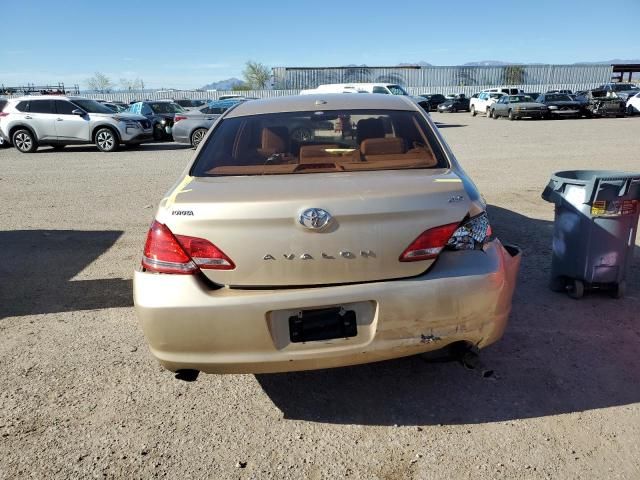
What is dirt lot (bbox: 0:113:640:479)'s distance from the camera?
7.82ft

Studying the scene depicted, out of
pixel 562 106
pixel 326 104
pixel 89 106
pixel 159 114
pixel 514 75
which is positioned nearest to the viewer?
pixel 326 104

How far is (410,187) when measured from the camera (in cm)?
249

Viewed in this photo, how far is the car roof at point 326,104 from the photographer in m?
3.60

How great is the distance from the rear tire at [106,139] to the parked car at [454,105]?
30.3 m

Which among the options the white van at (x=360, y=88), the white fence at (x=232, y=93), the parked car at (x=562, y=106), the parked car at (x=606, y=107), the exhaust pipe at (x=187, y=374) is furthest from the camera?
the white fence at (x=232, y=93)

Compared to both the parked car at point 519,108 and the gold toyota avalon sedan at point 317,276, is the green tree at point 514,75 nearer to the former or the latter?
the parked car at point 519,108

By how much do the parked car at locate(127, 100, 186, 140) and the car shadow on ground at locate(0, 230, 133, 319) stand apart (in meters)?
12.7

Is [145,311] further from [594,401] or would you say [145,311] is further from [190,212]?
[594,401]

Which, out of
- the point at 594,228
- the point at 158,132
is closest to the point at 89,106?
the point at 158,132

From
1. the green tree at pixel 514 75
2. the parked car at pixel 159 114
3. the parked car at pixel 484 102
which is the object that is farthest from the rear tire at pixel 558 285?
the green tree at pixel 514 75

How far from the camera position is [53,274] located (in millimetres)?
5020

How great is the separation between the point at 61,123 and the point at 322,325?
53.6 ft

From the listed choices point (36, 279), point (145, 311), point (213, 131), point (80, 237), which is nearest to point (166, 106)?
point (80, 237)

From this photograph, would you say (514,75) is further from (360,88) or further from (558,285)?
(558,285)
